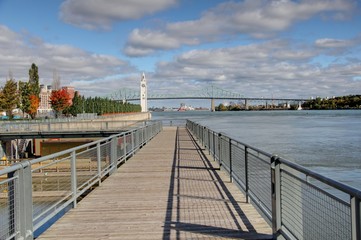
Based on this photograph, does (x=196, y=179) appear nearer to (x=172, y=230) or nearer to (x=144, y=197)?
(x=144, y=197)

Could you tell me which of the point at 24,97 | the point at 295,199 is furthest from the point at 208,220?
the point at 24,97

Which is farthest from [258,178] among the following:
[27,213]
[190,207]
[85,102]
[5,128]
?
[85,102]

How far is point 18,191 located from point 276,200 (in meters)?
3.13

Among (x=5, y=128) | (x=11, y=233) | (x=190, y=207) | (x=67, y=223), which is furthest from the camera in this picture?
(x=5, y=128)

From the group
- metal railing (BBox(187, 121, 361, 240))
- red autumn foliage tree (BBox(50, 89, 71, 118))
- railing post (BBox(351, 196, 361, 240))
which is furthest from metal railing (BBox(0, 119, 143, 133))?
railing post (BBox(351, 196, 361, 240))

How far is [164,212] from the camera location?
7.07m

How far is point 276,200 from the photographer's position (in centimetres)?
526

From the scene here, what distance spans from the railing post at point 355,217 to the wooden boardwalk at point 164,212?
248 centimetres

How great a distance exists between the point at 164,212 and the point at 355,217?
4.34 m

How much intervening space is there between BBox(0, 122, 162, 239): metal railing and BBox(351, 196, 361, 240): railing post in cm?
347

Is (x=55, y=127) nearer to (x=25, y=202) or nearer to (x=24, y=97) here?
(x=24, y=97)

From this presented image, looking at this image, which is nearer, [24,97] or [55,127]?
[55,127]

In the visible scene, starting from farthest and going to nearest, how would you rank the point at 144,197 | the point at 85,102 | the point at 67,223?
the point at 85,102, the point at 144,197, the point at 67,223

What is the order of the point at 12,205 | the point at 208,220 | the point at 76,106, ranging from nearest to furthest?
1. the point at 12,205
2. the point at 208,220
3. the point at 76,106
